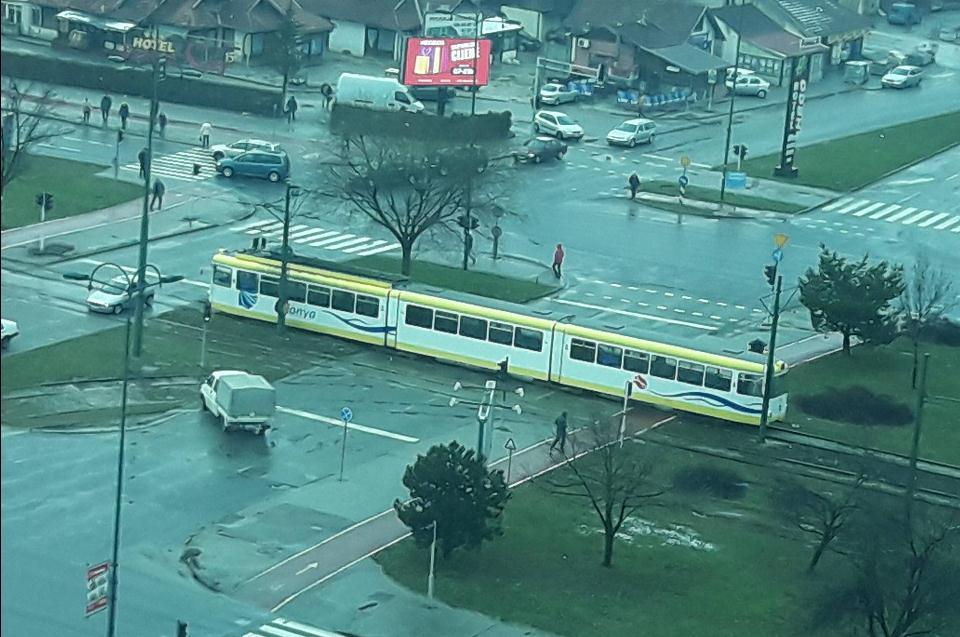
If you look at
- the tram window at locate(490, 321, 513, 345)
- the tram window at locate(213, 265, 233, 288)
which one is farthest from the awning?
the tram window at locate(490, 321, 513, 345)

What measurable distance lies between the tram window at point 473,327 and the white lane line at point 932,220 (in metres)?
27.8

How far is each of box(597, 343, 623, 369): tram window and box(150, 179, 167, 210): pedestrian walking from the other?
20.8m

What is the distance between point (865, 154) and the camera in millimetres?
82438

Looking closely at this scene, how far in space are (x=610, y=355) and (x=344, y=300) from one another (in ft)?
25.7

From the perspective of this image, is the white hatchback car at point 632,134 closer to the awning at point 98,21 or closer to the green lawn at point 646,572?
the awning at point 98,21

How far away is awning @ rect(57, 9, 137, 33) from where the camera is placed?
85938 mm

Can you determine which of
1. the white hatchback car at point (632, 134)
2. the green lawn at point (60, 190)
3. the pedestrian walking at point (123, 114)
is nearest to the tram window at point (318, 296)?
the green lawn at point (60, 190)

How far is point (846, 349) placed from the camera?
5331 cm

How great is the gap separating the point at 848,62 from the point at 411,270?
167ft

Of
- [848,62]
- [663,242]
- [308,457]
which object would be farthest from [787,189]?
[308,457]

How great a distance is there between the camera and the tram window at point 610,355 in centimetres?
4747

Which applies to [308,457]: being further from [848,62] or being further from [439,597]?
[848,62]

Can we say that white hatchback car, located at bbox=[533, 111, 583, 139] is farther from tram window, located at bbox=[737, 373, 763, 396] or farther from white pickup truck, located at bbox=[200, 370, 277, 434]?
white pickup truck, located at bbox=[200, 370, 277, 434]

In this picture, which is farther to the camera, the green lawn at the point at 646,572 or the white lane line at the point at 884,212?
the white lane line at the point at 884,212
